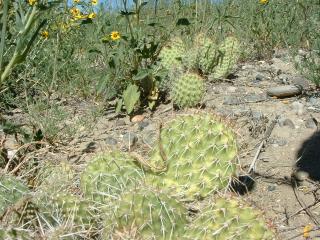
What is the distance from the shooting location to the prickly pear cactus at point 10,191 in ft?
5.43

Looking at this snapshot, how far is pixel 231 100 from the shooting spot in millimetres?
3924

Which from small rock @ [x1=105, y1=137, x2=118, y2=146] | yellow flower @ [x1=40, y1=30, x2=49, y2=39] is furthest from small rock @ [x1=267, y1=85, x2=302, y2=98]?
yellow flower @ [x1=40, y1=30, x2=49, y2=39]

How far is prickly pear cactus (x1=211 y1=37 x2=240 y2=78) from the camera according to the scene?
14.5 ft

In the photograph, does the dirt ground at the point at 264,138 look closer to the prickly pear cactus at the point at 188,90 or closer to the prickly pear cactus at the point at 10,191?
the prickly pear cactus at the point at 188,90

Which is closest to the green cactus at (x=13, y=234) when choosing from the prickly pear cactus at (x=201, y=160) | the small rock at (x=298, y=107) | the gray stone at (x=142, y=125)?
the prickly pear cactus at (x=201, y=160)

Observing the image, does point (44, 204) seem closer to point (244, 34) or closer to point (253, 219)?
point (253, 219)

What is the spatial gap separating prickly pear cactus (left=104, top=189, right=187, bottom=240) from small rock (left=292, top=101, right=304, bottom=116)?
2173 millimetres

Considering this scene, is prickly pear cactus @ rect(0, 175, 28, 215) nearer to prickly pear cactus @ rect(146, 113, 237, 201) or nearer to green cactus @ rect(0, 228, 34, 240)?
green cactus @ rect(0, 228, 34, 240)

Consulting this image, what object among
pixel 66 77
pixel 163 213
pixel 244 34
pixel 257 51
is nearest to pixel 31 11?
pixel 163 213

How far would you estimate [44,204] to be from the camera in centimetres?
156

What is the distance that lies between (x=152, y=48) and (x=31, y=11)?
189 cm

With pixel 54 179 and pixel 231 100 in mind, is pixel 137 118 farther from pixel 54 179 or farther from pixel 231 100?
pixel 54 179

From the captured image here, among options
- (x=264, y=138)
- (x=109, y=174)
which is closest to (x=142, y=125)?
(x=264, y=138)

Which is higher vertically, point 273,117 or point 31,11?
point 31,11
